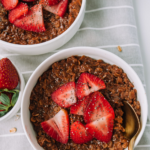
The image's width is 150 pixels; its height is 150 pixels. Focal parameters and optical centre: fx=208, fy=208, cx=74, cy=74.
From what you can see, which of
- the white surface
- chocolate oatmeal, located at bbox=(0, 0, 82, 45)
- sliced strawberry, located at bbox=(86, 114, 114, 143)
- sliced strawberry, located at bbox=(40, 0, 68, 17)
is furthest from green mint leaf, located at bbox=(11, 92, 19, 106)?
Answer: the white surface

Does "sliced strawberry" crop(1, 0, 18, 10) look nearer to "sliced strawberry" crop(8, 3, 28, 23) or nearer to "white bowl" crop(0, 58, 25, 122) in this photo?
"sliced strawberry" crop(8, 3, 28, 23)

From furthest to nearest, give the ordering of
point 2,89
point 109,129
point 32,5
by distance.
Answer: point 32,5
point 2,89
point 109,129

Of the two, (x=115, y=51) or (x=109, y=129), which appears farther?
(x=115, y=51)

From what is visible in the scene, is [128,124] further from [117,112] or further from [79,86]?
[79,86]

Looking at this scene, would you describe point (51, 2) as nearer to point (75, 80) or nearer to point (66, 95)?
point (75, 80)

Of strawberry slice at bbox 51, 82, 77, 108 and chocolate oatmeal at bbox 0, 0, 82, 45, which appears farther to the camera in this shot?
chocolate oatmeal at bbox 0, 0, 82, 45

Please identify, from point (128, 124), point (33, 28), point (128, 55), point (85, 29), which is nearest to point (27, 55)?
point (33, 28)

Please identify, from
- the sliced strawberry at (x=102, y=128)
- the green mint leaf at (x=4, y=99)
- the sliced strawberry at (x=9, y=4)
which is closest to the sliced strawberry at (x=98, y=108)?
the sliced strawberry at (x=102, y=128)
